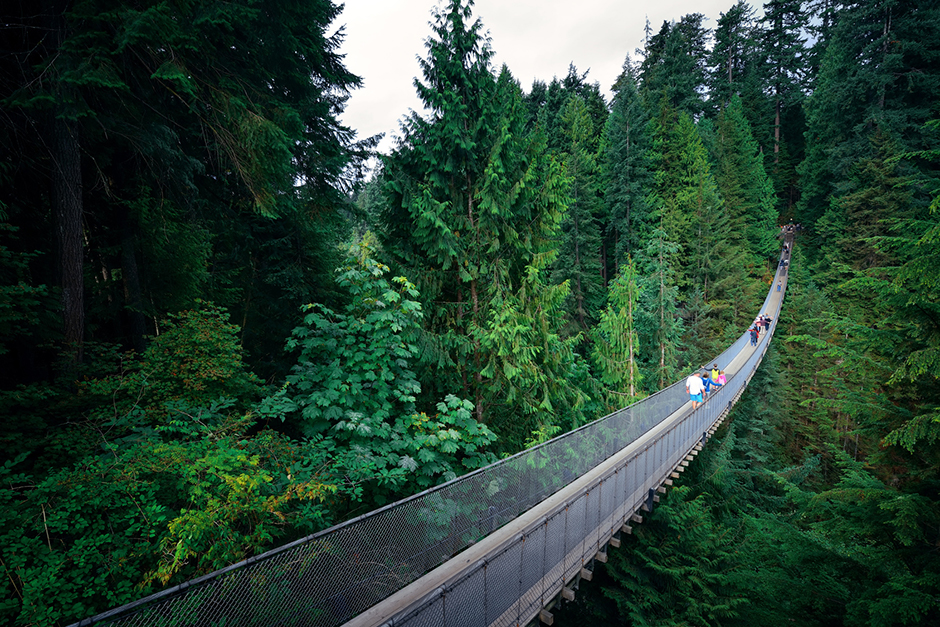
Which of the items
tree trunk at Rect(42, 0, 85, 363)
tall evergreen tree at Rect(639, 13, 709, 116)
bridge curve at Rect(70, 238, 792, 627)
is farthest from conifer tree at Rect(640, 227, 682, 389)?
tall evergreen tree at Rect(639, 13, 709, 116)

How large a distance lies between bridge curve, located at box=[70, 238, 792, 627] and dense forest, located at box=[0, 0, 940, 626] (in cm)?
52

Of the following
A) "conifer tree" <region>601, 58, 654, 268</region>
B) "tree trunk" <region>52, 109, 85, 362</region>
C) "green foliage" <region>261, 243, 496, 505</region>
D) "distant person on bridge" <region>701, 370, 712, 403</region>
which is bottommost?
"distant person on bridge" <region>701, 370, 712, 403</region>

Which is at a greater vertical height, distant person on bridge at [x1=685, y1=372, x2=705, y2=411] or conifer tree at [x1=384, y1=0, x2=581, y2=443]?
conifer tree at [x1=384, y1=0, x2=581, y2=443]

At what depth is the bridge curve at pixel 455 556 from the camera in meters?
3.50

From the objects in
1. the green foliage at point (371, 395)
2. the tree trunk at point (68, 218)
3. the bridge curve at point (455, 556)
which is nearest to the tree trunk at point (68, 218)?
the tree trunk at point (68, 218)

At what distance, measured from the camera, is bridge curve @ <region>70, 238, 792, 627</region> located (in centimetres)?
350

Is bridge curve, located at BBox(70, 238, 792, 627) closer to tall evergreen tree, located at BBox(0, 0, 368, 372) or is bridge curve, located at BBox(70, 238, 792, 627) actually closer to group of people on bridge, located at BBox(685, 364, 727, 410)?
group of people on bridge, located at BBox(685, 364, 727, 410)

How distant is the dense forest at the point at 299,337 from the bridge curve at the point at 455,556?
519 millimetres

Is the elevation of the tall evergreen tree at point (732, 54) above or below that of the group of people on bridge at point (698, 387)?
above

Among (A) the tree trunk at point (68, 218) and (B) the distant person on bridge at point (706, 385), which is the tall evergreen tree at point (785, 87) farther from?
(A) the tree trunk at point (68, 218)

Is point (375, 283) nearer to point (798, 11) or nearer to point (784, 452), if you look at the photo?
point (784, 452)

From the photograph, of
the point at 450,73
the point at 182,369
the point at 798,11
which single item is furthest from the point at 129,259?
the point at 798,11

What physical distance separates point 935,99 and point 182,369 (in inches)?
1796

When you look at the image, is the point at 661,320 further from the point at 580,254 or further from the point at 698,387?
the point at 698,387
